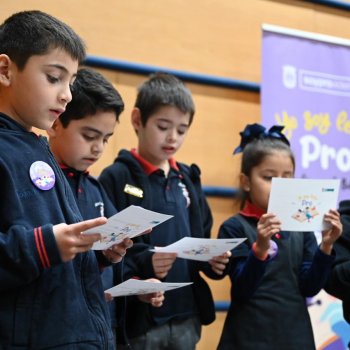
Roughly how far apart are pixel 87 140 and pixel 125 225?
0.51 m

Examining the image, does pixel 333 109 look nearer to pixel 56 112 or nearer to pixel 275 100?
pixel 275 100

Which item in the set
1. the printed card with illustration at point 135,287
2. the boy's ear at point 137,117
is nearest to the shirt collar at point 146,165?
the boy's ear at point 137,117

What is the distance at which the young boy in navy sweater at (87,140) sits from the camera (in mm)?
1507

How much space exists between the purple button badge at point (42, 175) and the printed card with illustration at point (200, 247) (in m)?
0.50

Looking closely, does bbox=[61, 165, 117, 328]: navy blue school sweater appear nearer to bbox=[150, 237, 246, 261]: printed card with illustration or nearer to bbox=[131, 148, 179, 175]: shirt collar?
bbox=[150, 237, 246, 261]: printed card with illustration

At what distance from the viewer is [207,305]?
5.92ft

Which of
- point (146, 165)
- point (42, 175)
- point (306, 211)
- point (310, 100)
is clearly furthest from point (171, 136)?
point (310, 100)

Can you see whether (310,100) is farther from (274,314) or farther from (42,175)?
A: (42,175)

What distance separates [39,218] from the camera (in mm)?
1007

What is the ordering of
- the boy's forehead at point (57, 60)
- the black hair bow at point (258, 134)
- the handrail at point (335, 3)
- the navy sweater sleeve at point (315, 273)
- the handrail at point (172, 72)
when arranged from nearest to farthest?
the boy's forehead at point (57, 60) < the navy sweater sleeve at point (315, 273) < the black hair bow at point (258, 134) < the handrail at point (172, 72) < the handrail at point (335, 3)

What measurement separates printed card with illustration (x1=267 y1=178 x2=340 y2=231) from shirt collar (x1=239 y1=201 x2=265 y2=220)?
0.17 metres

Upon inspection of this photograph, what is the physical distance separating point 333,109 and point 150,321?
4.39ft

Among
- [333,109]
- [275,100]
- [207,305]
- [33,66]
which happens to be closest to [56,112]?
[33,66]

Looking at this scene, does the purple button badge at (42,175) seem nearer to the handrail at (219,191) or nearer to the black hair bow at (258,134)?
the black hair bow at (258,134)
